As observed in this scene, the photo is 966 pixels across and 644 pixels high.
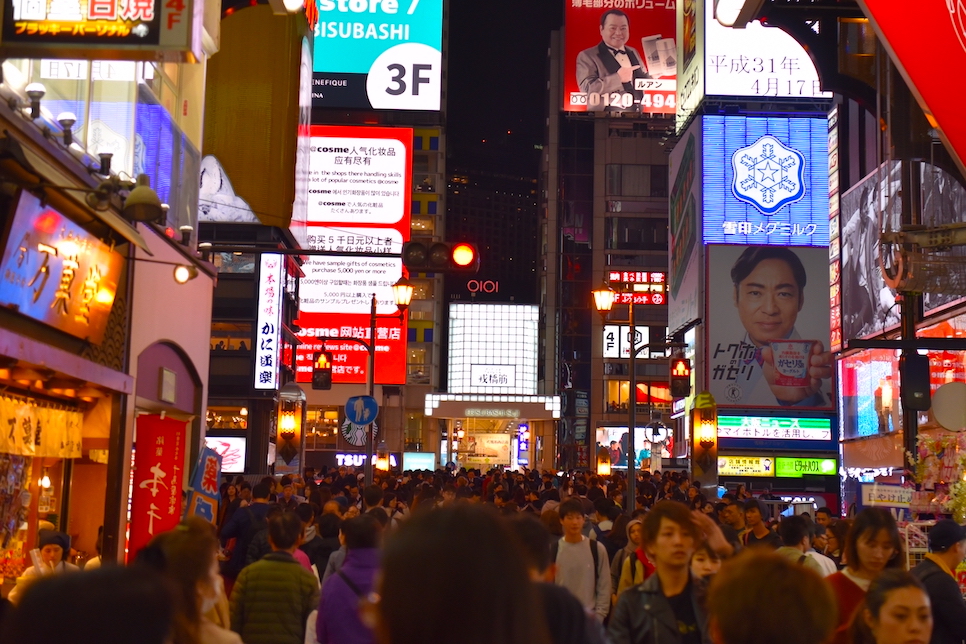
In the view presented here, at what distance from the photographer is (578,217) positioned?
8412 centimetres

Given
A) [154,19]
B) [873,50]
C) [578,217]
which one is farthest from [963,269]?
[578,217]

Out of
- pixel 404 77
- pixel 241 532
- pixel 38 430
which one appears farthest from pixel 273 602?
pixel 404 77

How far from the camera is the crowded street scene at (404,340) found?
4223 millimetres

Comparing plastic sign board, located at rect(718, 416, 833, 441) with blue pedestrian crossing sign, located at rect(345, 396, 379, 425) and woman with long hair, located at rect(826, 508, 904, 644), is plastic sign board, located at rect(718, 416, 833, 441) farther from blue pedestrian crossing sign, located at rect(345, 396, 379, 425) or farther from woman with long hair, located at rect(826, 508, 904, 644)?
woman with long hair, located at rect(826, 508, 904, 644)

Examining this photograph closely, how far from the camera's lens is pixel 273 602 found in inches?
258

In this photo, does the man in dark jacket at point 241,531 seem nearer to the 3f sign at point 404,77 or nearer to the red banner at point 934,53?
the red banner at point 934,53

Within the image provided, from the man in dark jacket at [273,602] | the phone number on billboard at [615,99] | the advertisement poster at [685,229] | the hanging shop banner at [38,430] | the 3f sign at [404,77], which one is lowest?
the man in dark jacket at [273,602]

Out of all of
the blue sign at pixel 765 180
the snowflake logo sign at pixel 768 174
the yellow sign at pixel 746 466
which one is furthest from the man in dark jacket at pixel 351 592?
the snowflake logo sign at pixel 768 174

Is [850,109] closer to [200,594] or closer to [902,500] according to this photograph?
[902,500]

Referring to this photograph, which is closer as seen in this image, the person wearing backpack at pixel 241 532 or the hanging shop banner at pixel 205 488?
the person wearing backpack at pixel 241 532

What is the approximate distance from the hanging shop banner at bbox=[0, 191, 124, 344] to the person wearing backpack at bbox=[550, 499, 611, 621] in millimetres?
5109

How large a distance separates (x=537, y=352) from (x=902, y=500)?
73392 mm

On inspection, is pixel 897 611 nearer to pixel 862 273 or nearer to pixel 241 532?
pixel 241 532

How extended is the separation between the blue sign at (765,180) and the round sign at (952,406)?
1387 inches
